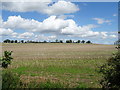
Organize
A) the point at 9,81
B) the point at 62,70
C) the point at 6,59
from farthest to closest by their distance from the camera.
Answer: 1. the point at 6,59
2. the point at 62,70
3. the point at 9,81

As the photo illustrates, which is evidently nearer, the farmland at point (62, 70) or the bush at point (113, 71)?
the bush at point (113, 71)

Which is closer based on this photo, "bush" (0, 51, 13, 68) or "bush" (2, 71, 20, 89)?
"bush" (2, 71, 20, 89)

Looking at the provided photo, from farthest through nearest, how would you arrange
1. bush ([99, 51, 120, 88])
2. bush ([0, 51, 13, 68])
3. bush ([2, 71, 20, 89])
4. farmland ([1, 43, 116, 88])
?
bush ([0, 51, 13, 68]) < farmland ([1, 43, 116, 88]) < bush ([2, 71, 20, 89]) < bush ([99, 51, 120, 88])

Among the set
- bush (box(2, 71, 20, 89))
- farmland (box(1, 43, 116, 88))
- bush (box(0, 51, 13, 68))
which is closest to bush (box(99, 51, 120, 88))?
farmland (box(1, 43, 116, 88))

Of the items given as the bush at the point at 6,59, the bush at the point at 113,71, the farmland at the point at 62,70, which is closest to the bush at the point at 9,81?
the farmland at the point at 62,70

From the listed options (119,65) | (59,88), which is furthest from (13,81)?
(119,65)

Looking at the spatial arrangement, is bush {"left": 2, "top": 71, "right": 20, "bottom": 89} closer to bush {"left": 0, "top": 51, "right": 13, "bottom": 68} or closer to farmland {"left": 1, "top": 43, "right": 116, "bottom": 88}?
farmland {"left": 1, "top": 43, "right": 116, "bottom": 88}

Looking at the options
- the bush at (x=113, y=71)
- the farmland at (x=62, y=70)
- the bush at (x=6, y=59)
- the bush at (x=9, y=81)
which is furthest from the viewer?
the bush at (x=6, y=59)

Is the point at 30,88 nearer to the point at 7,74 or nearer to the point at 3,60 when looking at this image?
the point at 7,74

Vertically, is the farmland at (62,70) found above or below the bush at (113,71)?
below

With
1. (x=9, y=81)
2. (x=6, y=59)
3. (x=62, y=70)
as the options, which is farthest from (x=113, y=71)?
(x=6, y=59)

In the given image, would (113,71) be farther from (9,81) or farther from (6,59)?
(6,59)

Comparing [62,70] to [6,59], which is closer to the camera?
[62,70]

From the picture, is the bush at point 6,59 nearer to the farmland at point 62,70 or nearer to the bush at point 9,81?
the farmland at point 62,70
